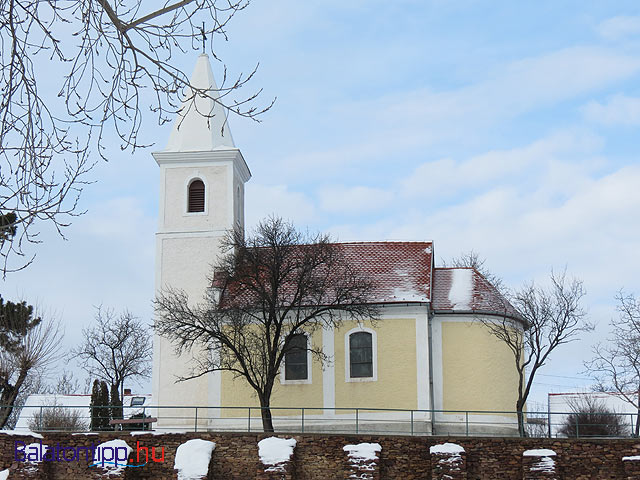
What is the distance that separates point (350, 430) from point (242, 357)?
191 inches

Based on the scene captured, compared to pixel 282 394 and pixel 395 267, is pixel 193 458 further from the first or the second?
pixel 395 267

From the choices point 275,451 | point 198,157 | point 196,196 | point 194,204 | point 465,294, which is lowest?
point 275,451

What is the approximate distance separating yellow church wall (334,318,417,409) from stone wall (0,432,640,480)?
21.1 feet

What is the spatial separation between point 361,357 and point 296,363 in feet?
8.03

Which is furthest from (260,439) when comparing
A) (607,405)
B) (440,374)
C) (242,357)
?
(607,405)

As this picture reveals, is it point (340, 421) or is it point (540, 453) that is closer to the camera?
point (540, 453)

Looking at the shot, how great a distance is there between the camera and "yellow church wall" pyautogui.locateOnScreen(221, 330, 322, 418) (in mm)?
32312

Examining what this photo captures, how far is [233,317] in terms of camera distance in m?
31.5

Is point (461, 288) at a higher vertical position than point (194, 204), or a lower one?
lower

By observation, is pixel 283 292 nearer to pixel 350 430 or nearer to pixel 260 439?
pixel 350 430

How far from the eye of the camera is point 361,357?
32656mm

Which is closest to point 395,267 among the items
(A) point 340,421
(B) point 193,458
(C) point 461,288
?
(C) point 461,288

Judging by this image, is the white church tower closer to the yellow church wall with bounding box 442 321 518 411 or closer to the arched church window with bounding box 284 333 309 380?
the arched church window with bounding box 284 333 309 380

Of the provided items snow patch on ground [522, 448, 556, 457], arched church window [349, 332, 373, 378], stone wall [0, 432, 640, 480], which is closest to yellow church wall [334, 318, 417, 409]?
arched church window [349, 332, 373, 378]
